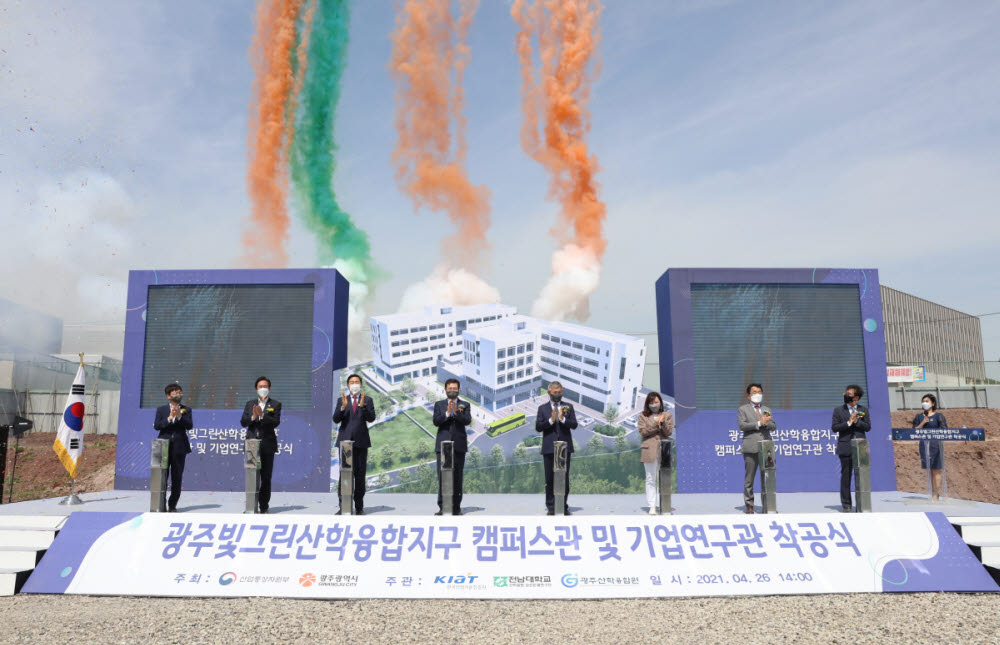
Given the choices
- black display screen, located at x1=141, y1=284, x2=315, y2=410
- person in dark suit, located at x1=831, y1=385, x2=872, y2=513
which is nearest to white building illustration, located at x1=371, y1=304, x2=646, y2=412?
black display screen, located at x1=141, y1=284, x2=315, y2=410

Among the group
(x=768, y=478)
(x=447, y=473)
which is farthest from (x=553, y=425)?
(x=768, y=478)

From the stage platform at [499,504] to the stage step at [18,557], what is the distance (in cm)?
81

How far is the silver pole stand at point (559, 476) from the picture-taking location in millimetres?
7098

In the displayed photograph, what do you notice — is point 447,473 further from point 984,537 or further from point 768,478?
point 984,537

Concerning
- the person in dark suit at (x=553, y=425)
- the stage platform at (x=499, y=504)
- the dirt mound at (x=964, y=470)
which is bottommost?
the dirt mound at (x=964, y=470)

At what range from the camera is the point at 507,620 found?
5.50 m

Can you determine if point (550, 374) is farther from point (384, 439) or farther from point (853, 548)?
point (853, 548)

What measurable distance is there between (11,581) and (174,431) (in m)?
2.19

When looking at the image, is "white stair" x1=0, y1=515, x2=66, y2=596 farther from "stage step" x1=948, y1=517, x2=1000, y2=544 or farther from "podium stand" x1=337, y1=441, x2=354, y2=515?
"stage step" x1=948, y1=517, x2=1000, y2=544

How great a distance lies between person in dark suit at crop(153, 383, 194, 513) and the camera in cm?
771

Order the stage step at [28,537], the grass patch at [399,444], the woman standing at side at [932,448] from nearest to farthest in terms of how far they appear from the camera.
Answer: the stage step at [28,537] < the woman standing at side at [932,448] < the grass patch at [399,444]

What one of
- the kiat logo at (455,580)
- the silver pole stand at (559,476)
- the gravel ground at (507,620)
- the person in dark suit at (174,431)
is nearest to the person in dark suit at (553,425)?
the silver pole stand at (559,476)

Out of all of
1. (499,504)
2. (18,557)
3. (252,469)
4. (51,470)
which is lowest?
(51,470)

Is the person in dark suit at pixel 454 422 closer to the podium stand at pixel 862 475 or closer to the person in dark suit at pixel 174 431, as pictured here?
the person in dark suit at pixel 174 431
